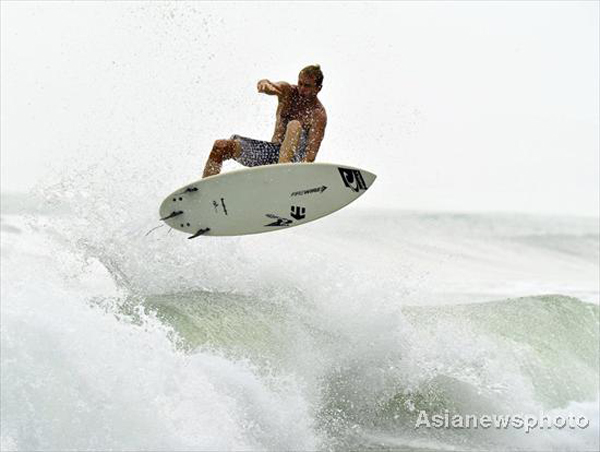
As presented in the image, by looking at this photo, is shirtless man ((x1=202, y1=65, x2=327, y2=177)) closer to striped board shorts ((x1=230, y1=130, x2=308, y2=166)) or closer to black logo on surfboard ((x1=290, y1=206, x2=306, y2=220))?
striped board shorts ((x1=230, y1=130, x2=308, y2=166))

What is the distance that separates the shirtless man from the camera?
7.53 metres

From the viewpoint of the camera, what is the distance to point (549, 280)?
70.8ft

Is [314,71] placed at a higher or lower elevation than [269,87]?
higher

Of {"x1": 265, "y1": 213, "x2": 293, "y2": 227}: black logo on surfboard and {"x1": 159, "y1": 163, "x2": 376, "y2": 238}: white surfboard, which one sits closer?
{"x1": 159, "y1": 163, "x2": 376, "y2": 238}: white surfboard

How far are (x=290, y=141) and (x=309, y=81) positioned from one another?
0.58 metres

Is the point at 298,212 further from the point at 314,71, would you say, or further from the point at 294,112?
the point at 314,71

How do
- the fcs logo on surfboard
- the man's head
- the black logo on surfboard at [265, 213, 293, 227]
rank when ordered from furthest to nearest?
the black logo on surfboard at [265, 213, 293, 227], the man's head, the fcs logo on surfboard

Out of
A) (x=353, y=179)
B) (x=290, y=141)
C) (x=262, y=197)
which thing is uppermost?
(x=290, y=141)

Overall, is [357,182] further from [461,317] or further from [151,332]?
[461,317]

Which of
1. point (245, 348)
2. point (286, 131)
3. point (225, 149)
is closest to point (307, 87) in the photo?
point (286, 131)

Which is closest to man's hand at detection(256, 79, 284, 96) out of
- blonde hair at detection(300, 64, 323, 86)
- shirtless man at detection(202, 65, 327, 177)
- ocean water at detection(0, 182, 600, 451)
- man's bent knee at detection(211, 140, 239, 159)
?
shirtless man at detection(202, 65, 327, 177)

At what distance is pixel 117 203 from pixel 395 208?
770 inches

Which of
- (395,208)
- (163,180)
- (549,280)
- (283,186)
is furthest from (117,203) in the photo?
(395,208)

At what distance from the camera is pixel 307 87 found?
7.55 m
